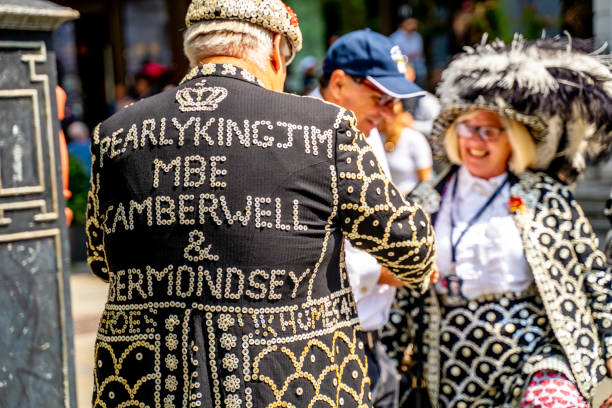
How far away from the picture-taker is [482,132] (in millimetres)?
3619

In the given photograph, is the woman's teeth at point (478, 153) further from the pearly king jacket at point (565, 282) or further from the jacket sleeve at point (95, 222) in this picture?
the jacket sleeve at point (95, 222)

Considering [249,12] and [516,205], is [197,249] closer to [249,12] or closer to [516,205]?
[249,12]

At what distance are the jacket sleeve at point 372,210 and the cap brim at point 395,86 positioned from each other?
100cm

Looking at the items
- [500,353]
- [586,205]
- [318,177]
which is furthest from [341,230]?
[586,205]

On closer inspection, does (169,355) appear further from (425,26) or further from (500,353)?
(425,26)

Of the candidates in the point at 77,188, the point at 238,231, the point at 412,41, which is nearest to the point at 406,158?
the point at 238,231

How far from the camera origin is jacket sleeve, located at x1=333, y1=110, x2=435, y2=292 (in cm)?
229

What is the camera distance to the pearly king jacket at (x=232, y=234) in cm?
225

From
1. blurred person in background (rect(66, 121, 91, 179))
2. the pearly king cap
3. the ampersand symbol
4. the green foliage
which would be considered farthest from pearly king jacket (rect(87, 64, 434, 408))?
blurred person in background (rect(66, 121, 91, 179))

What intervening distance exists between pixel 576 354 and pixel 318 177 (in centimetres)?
151

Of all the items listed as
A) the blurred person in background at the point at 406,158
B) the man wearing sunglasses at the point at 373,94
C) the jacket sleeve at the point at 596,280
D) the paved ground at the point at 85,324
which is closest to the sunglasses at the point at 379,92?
the man wearing sunglasses at the point at 373,94

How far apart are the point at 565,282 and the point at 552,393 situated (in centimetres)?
42

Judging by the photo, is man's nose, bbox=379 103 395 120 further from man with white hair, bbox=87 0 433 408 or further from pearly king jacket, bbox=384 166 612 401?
man with white hair, bbox=87 0 433 408

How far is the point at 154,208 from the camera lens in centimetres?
229
